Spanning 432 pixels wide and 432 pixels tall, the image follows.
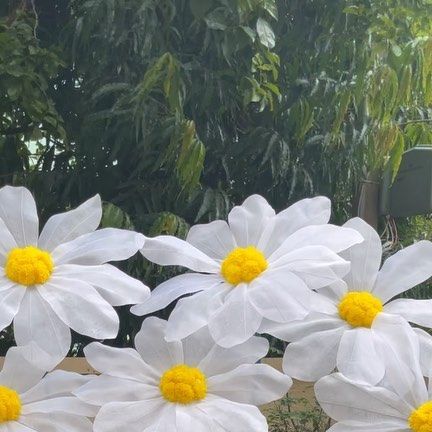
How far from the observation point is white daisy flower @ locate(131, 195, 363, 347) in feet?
1.84

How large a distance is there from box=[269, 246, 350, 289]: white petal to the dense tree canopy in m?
1.01

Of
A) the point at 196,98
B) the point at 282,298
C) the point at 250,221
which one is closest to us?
the point at 282,298

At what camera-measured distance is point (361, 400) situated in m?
0.59

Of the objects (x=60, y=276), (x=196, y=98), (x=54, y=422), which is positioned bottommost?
(x=54, y=422)

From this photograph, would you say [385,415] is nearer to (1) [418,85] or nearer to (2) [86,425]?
(2) [86,425]

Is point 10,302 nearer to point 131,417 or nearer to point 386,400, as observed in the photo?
point 131,417

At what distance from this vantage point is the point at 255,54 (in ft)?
5.83

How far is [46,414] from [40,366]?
0.05m

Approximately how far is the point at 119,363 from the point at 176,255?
95mm

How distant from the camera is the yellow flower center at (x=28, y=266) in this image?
59cm

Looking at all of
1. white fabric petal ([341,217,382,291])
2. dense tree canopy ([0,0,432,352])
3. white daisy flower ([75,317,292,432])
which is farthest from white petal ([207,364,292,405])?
dense tree canopy ([0,0,432,352])

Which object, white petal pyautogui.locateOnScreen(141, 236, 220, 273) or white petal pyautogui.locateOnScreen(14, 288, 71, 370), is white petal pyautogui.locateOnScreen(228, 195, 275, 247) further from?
white petal pyautogui.locateOnScreen(14, 288, 71, 370)

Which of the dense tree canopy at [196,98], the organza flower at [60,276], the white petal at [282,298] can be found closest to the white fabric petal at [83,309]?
the organza flower at [60,276]

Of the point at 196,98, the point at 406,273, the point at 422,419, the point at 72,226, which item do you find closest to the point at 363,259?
the point at 406,273
